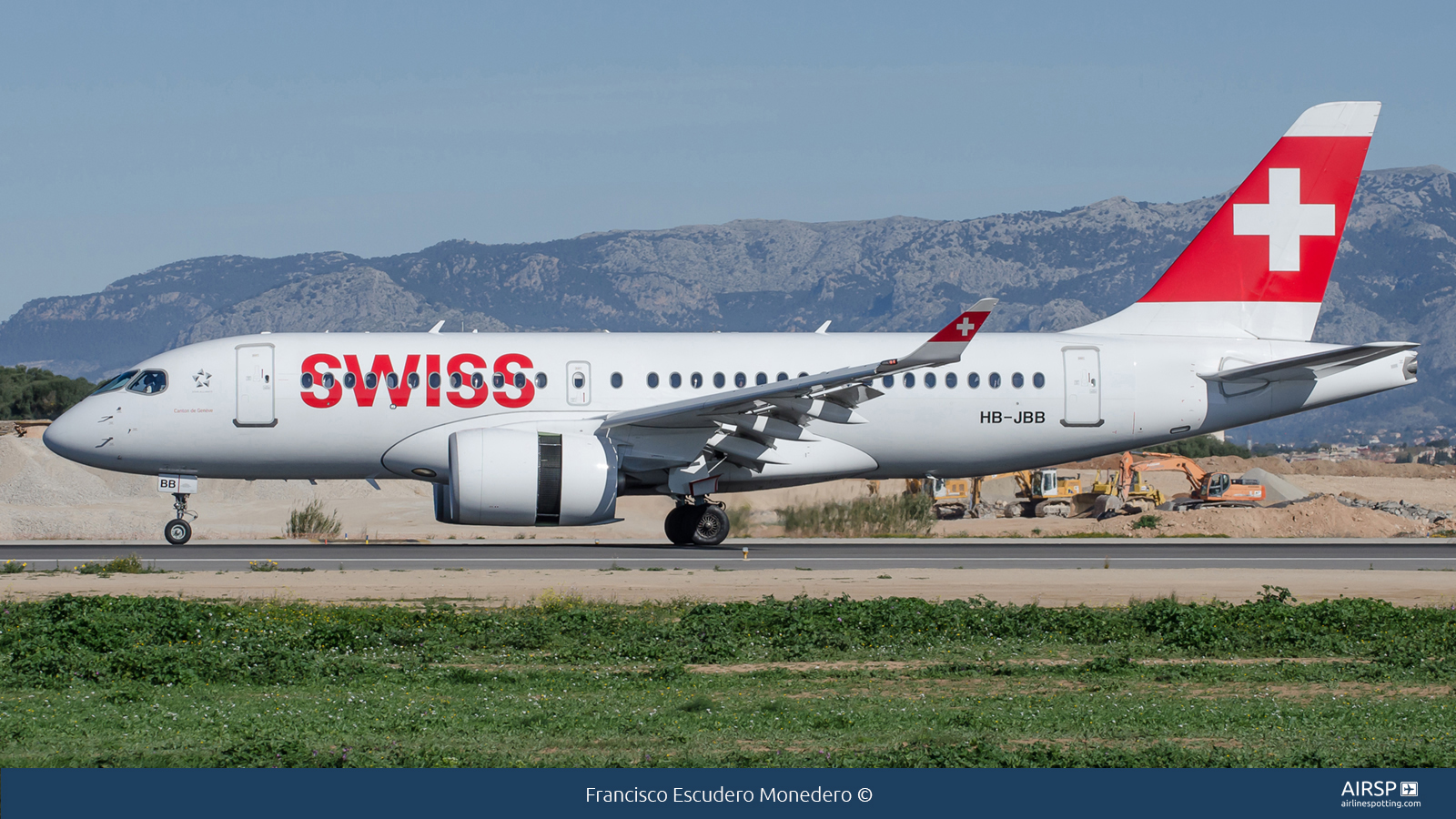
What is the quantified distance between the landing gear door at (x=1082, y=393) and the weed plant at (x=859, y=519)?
24.6 ft

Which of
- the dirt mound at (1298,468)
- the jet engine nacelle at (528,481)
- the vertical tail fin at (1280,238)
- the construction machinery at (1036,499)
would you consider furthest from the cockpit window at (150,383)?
the dirt mound at (1298,468)

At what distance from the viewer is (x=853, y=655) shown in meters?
13.0

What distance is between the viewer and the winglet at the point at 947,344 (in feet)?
70.0

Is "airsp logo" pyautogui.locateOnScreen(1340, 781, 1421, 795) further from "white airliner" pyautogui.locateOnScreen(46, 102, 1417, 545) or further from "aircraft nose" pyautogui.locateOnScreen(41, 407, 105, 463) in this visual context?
"aircraft nose" pyautogui.locateOnScreen(41, 407, 105, 463)

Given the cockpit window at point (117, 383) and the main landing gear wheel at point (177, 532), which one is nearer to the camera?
the cockpit window at point (117, 383)

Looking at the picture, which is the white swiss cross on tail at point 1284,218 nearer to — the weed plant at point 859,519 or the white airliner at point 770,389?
the white airliner at point 770,389

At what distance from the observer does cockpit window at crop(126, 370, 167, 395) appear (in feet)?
81.1

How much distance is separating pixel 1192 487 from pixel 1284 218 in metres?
26.7

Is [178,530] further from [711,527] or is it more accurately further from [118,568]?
[711,527]

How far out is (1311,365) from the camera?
2497 centimetres

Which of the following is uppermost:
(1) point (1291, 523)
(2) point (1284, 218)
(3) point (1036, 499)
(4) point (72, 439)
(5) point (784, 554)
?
(2) point (1284, 218)

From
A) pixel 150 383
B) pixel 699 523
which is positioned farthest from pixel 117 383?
pixel 699 523

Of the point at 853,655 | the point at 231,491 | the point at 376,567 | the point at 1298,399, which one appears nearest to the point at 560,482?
the point at 376,567

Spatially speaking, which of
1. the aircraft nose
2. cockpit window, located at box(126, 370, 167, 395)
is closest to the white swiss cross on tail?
cockpit window, located at box(126, 370, 167, 395)
